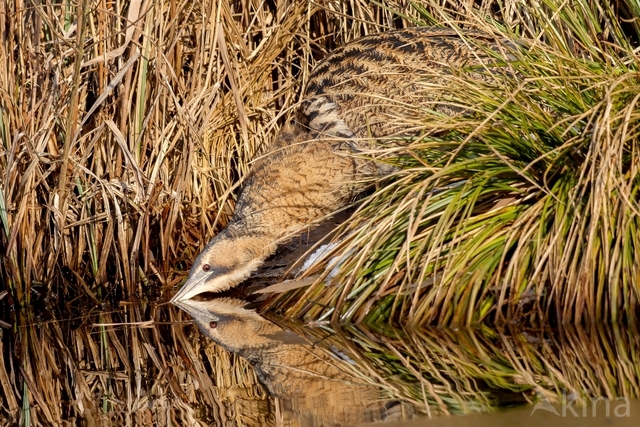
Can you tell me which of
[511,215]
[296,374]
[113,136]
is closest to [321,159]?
[113,136]

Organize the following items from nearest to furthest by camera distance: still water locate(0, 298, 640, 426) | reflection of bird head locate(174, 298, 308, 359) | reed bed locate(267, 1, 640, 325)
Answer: still water locate(0, 298, 640, 426), reed bed locate(267, 1, 640, 325), reflection of bird head locate(174, 298, 308, 359)

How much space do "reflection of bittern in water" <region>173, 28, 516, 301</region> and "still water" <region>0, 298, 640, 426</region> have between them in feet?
2.45

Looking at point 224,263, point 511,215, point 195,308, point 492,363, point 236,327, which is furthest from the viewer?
point 224,263

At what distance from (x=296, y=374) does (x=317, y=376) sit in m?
0.09

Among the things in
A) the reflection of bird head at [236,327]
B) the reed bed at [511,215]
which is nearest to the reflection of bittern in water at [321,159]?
the reflection of bird head at [236,327]

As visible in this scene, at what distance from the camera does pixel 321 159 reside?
472cm

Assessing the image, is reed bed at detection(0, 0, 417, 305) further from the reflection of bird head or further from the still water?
the still water

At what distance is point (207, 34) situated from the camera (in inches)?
188

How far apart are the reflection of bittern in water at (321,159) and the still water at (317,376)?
746mm

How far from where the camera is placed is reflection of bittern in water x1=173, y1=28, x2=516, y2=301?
4574 mm

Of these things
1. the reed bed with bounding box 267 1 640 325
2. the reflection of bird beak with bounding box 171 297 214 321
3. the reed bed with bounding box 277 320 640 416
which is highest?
the reed bed with bounding box 267 1 640 325

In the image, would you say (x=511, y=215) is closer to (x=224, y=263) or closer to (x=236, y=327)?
(x=236, y=327)

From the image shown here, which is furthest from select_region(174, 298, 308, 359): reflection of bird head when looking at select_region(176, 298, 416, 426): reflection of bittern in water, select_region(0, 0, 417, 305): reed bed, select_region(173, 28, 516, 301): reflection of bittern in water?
select_region(0, 0, 417, 305): reed bed

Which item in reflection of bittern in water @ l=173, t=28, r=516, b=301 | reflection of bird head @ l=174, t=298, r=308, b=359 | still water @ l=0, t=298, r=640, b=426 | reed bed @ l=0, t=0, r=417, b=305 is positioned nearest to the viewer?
still water @ l=0, t=298, r=640, b=426
